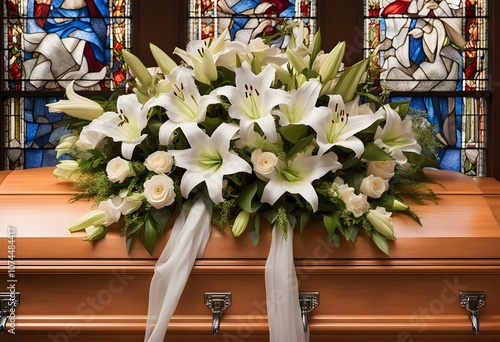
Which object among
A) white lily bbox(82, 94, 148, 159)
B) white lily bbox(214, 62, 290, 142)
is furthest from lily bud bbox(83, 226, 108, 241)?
white lily bbox(214, 62, 290, 142)

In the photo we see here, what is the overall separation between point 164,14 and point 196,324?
2651 millimetres

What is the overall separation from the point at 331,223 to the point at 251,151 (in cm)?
36

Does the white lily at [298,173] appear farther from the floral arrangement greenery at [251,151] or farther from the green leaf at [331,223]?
the green leaf at [331,223]

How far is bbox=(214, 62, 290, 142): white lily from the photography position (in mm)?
1936

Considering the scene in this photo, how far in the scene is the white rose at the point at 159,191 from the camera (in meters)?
1.90

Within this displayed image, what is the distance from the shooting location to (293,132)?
196cm

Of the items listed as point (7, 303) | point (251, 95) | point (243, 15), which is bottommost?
point (7, 303)

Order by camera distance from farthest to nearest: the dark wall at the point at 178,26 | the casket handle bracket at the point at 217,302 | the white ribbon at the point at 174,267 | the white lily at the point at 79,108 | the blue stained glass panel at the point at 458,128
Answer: the blue stained glass panel at the point at 458,128 < the dark wall at the point at 178,26 < the white lily at the point at 79,108 < the casket handle bracket at the point at 217,302 < the white ribbon at the point at 174,267

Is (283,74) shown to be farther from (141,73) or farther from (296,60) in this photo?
(141,73)

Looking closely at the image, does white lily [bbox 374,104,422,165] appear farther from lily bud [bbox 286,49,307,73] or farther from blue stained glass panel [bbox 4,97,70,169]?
blue stained glass panel [bbox 4,97,70,169]

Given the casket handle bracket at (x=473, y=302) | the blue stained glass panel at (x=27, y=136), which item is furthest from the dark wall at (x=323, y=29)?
the casket handle bracket at (x=473, y=302)

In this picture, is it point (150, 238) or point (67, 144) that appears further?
point (67, 144)

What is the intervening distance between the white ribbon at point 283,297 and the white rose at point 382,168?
1.33 feet

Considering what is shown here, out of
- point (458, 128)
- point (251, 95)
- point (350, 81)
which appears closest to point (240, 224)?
point (251, 95)
